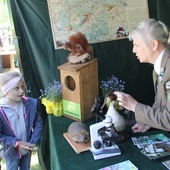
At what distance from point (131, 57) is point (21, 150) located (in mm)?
1392

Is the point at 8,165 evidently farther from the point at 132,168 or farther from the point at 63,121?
the point at 132,168

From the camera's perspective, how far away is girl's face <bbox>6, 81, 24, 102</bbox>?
1545 mm

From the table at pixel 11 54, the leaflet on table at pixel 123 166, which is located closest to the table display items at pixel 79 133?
the leaflet on table at pixel 123 166

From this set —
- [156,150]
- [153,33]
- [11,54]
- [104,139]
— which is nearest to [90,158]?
[104,139]

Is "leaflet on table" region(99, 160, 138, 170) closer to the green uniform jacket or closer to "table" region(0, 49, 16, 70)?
the green uniform jacket

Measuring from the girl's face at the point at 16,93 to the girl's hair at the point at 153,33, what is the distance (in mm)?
835

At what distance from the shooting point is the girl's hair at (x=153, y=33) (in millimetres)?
1218

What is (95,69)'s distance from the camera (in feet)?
5.64

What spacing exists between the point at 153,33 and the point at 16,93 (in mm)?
938

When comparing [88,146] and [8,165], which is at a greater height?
[88,146]

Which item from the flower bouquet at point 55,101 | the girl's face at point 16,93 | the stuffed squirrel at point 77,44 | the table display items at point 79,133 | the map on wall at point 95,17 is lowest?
the table display items at point 79,133

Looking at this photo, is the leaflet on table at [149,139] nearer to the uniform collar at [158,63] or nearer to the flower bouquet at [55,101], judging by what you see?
the uniform collar at [158,63]

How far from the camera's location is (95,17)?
2.17 meters

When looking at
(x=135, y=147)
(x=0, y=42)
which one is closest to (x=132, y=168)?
(x=135, y=147)
